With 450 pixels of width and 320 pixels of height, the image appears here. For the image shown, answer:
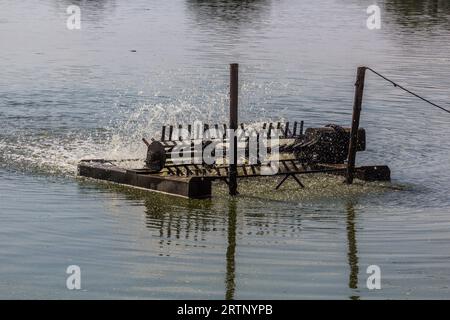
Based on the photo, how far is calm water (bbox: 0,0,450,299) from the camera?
19.1 meters

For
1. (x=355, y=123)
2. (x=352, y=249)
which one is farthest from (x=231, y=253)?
(x=355, y=123)

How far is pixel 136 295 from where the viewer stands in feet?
58.3

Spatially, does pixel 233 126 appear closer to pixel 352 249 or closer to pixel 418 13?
pixel 352 249

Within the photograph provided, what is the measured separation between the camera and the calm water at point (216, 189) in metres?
19.1

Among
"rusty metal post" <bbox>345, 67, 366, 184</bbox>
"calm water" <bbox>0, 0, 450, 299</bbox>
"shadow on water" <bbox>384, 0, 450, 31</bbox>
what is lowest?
"shadow on water" <bbox>384, 0, 450, 31</bbox>

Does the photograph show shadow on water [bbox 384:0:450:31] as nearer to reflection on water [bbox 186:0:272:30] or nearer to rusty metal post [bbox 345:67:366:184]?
reflection on water [bbox 186:0:272:30]

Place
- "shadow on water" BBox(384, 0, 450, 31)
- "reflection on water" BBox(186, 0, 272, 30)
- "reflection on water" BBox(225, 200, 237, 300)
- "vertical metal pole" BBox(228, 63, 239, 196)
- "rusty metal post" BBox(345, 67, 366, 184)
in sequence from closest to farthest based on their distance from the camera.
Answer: "reflection on water" BBox(225, 200, 237, 300) < "vertical metal pole" BBox(228, 63, 239, 196) < "rusty metal post" BBox(345, 67, 366, 184) < "reflection on water" BBox(186, 0, 272, 30) < "shadow on water" BBox(384, 0, 450, 31)

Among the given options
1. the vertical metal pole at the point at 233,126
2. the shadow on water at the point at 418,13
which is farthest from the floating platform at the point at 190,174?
the shadow on water at the point at 418,13

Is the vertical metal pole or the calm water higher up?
the vertical metal pole

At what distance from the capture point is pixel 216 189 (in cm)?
2545

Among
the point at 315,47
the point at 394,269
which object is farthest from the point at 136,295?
the point at 315,47

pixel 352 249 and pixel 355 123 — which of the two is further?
pixel 355 123

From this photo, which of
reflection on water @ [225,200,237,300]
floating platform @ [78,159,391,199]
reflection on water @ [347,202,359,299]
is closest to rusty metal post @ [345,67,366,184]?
floating platform @ [78,159,391,199]
